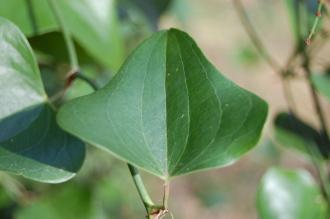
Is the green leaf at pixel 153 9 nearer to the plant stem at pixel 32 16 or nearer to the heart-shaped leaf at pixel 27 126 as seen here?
the plant stem at pixel 32 16

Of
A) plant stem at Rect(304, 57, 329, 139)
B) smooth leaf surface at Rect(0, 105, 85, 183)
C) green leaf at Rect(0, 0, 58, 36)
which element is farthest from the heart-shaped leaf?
plant stem at Rect(304, 57, 329, 139)

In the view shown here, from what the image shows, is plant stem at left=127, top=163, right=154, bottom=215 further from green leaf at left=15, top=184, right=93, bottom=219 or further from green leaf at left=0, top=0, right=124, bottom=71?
green leaf at left=15, top=184, right=93, bottom=219

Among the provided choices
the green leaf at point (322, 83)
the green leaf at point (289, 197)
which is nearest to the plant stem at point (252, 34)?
the green leaf at point (322, 83)

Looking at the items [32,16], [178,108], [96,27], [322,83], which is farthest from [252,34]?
[178,108]

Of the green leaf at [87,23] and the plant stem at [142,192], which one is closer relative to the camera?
the plant stem at [142,192]

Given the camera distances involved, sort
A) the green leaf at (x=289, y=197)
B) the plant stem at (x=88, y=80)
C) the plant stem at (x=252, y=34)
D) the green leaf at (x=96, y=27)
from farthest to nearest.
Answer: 1. the plant stem at (x=252, y=34)
2. the green leaf at (x=96, y=27)
3. the green leaf at (x=289, y=197)
4. the plant stem at (x=88, y=80)

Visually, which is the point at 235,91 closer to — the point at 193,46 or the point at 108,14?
the point at 193,46

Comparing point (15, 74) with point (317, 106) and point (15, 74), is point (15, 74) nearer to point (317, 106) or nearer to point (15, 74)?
point (15, 74)
